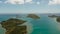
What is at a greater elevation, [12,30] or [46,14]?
[46,14]

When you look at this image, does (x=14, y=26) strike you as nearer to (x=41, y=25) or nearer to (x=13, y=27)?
(x=13, y=27)

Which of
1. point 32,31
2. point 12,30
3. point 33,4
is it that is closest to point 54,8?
point 33,4

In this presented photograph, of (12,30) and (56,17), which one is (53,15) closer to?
(56,17)

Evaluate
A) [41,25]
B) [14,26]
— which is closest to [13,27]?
[14,26]

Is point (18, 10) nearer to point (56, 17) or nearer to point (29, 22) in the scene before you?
point (29, 22)

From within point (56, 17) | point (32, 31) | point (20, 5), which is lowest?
point (32, 31)

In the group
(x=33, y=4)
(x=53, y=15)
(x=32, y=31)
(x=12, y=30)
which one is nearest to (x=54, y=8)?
(x=53, y=15)
